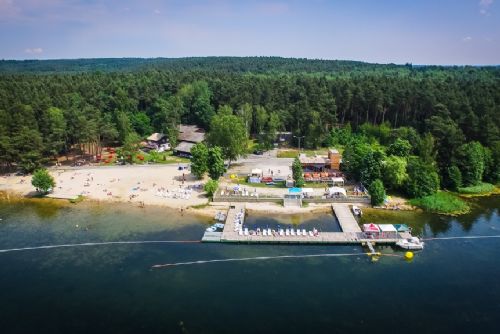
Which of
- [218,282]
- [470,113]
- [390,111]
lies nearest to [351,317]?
[218,282]

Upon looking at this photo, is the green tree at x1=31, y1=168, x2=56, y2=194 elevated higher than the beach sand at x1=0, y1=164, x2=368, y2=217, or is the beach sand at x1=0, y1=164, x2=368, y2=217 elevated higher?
the green tree at x1=31, y1=168, x2=56, y2=194

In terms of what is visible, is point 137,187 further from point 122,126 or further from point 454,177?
point 454,177

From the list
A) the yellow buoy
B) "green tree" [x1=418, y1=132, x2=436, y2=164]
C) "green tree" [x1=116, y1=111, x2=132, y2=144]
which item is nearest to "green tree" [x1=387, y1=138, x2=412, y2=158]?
"green tree" [x1=418, y1=132, x2=436, y2=164]

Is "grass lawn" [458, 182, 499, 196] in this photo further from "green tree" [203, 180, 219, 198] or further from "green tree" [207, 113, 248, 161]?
"green tree" [203, 180, 219, 198]

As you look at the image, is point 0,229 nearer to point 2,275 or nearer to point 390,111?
point 2,275

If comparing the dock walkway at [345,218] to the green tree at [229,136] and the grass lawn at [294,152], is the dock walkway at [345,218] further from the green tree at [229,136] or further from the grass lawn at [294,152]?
the grass lawn at [294,152]

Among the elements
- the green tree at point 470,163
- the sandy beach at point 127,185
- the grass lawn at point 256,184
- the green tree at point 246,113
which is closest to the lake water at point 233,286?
the sandy beach at point 127,185

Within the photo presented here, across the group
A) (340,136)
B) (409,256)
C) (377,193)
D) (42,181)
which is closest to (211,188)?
(377,193)
